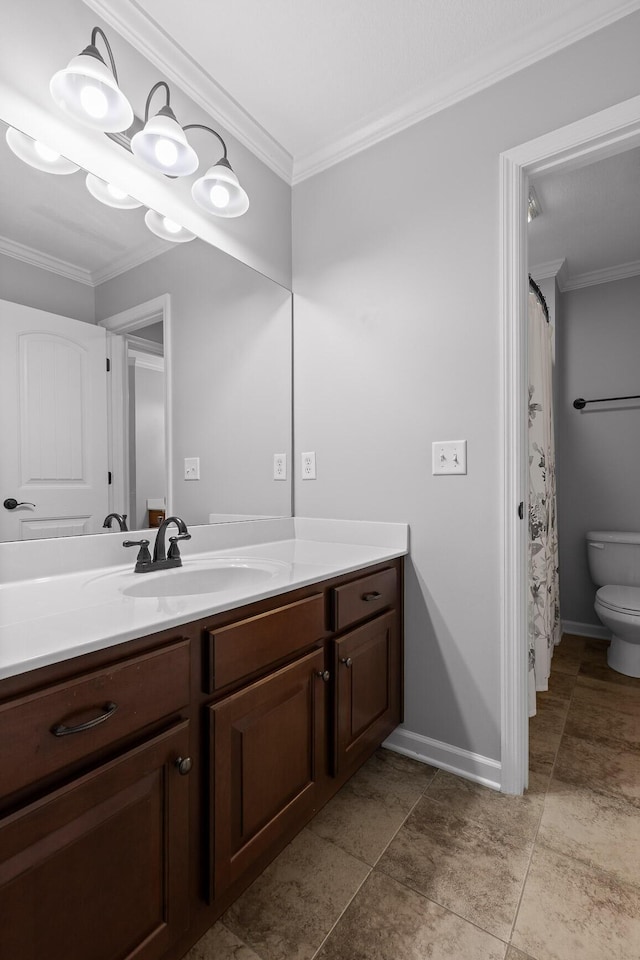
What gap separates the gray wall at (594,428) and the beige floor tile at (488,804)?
6.26 ft

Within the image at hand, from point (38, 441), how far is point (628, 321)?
3.27 meters

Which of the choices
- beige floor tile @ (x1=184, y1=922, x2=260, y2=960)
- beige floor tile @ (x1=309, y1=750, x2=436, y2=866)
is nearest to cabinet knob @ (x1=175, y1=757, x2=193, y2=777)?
beige floor tile @ (x1=184, y1=922, x2=260, y2=960)

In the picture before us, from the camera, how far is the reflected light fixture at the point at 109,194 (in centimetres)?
139

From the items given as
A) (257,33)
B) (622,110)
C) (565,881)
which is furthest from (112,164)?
(565,881)

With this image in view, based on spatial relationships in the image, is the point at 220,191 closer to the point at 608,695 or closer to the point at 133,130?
the point at 133,130

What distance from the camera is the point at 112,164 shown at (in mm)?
1420

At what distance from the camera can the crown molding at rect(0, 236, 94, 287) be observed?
4.08 feet

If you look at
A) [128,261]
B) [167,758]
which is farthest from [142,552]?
[128,261]

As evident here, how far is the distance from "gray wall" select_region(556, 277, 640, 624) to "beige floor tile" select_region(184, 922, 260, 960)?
280cm

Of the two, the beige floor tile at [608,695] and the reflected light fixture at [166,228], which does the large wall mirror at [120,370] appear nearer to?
the reflected light fixture at [166,228]

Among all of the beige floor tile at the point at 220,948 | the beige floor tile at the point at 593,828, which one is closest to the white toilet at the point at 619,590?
the beige floor tile at the point at 593,828

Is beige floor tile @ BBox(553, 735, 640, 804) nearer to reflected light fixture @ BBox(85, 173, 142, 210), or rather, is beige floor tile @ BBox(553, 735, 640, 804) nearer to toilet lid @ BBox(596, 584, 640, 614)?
toilet lid @ BBox(596, 584, 640, 614)

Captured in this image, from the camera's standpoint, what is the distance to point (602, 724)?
2.00 m

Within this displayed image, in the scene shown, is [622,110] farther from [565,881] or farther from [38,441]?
[565,881]
